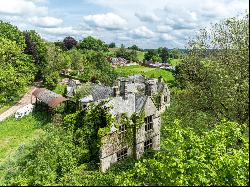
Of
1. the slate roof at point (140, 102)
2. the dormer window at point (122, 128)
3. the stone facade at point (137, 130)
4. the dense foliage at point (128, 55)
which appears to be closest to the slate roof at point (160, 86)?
the stone facade at point (137, 130)

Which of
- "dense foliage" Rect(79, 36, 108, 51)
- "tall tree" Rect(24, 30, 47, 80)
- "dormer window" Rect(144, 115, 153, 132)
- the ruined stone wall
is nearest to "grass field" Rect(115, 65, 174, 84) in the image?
"tall tree" Rect(24, 30, 47, 80)

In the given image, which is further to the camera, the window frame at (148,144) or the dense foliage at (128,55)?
the dense foliage at (128,55)

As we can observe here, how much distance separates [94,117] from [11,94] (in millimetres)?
37068

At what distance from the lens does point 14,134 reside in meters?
53.8

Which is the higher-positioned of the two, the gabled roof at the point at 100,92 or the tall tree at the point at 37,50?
the tall tree at the point at 37,50

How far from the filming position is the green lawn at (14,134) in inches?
1779

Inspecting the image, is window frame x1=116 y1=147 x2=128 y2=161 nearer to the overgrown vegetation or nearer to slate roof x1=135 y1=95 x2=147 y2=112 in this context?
the overgrown vegetation

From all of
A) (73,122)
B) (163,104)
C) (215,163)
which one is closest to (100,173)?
(73,122)

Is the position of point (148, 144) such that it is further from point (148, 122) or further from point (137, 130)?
point (137, 130)

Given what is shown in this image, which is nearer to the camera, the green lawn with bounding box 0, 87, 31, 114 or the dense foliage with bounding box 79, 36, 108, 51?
the green lawn with bounding box 0, 87, 31, 114

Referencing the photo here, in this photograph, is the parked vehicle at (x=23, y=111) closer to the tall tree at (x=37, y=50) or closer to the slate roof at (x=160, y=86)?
the slate roof at (x=160, y=86)

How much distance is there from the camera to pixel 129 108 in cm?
3966

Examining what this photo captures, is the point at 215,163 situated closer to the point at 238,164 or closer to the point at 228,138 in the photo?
the point at 238,164

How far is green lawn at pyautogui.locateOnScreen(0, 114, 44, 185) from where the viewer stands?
45178 mm
